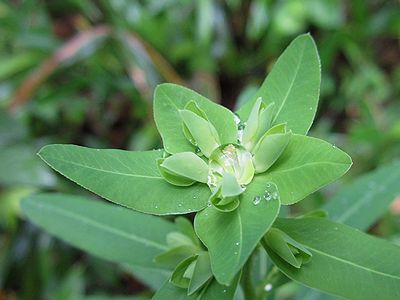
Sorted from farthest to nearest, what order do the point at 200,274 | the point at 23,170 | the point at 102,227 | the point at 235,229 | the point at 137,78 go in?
the point at 137,78 < the point at 23,170 < the point at 102,227 < the point at 200,274 < the point at 235,229

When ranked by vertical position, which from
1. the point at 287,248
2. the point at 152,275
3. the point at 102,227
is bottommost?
the point at 152,275

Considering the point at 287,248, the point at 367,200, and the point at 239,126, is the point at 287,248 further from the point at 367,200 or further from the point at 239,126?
the point at 367,200

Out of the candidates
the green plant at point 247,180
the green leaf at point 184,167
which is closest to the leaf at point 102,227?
the green plant at point 247,180

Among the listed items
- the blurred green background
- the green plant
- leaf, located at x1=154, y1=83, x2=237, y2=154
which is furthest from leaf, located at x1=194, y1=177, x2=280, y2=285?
the blurred green background

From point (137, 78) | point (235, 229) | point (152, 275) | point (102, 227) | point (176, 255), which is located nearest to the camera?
point (235, 229)

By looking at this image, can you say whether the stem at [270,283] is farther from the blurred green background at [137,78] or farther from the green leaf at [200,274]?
the blurred green background at [137,78]

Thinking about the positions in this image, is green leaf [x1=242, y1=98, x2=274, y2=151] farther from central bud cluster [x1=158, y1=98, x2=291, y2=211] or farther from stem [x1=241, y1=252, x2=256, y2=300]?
stem [x1=241, y1=252, x2=256, y2=300]

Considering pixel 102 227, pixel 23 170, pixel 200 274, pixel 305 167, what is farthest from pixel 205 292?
pixel 23 170
